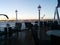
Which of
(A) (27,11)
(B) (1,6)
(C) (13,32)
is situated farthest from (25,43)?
(B) (1,6)

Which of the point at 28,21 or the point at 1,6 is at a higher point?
the point at 1,6

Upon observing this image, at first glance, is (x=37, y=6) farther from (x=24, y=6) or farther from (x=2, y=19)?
(x=2, y=19)

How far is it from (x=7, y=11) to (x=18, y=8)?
263 mm

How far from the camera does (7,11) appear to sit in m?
3.89

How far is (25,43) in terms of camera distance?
419cm

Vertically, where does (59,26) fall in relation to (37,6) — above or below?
below

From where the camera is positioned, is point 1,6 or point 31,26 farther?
point 31,26

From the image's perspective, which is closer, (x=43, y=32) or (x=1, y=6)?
(x=1, y=6)

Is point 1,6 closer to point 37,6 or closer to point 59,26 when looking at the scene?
point 37,6

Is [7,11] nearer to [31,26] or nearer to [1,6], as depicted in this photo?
[1,6]


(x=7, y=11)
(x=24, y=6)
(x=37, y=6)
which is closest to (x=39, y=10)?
(x=37, y=6)

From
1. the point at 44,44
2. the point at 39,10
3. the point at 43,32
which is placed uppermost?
the point at 39,10

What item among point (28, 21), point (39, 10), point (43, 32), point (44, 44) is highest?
point (39, 10)

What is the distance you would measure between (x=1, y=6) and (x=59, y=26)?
4.56 feet
